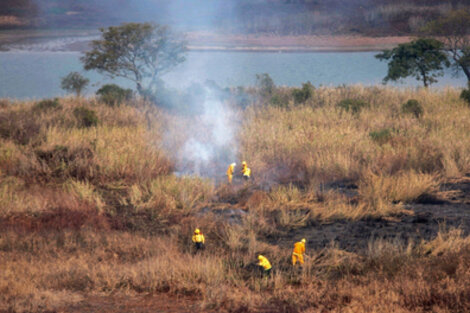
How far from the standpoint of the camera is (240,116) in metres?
13.3

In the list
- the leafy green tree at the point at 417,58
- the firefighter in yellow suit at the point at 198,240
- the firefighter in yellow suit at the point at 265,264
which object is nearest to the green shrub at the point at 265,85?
the leafy green tree at the point at 417,58

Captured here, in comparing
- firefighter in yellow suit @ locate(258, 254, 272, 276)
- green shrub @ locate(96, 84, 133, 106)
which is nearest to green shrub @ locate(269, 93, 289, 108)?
green shrub @ locate(96, 84, 133, 106)

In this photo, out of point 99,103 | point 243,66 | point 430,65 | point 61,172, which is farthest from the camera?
point 243,66

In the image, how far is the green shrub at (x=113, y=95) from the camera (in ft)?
49.2

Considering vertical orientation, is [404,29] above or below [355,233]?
above

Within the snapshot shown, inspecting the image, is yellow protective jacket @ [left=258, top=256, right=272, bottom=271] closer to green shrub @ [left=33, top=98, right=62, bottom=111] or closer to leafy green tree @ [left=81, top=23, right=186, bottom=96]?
green shrub @ [left=33, top=98, right=62, bottom=111]

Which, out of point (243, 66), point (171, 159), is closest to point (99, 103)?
point (171, 159)

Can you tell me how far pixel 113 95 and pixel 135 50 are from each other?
9.03 feet

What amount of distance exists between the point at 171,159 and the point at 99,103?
237 inches

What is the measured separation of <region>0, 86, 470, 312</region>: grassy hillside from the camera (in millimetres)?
4465

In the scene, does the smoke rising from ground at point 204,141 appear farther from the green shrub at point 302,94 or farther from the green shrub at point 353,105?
the green shrub at point 353,105

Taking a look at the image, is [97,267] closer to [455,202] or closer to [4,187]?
[4,187]

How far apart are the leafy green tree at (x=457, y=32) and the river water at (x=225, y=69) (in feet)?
19.8

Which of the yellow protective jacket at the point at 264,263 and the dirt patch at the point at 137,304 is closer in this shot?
the dirt patch at the point at 137,304
